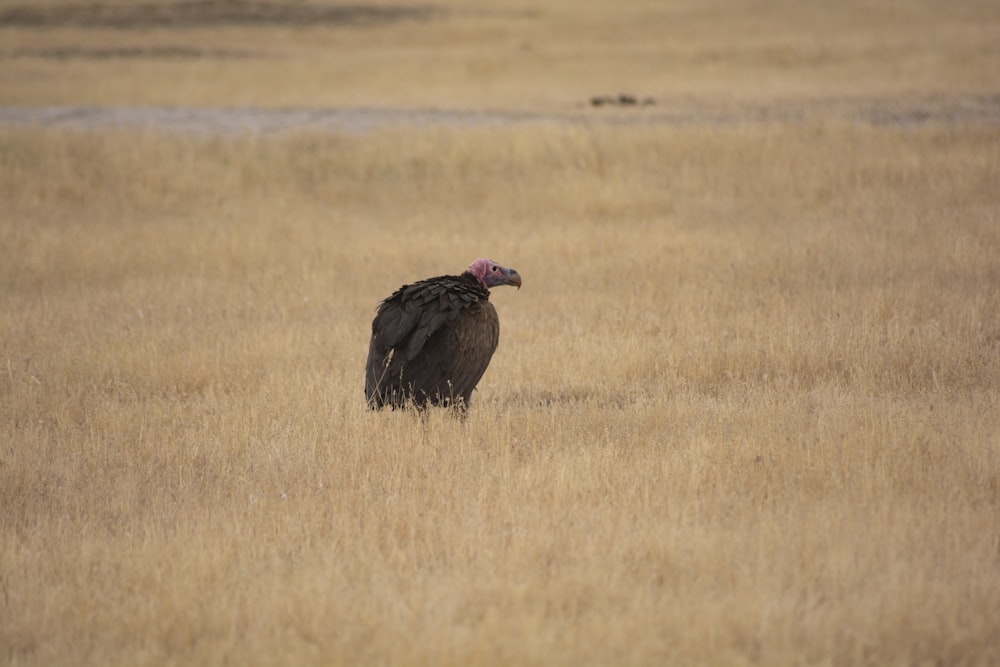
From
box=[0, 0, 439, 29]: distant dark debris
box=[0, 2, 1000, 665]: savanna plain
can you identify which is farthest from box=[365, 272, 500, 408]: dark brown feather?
box=[0, 0, 439, 29]: distant dark debris

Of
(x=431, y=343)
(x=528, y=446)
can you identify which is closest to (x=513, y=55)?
(x=431, y=343)

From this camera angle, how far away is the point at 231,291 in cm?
1372

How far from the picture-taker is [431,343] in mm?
7715

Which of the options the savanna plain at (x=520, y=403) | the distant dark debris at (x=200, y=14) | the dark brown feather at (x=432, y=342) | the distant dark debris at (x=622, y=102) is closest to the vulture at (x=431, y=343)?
the dark brown feather at (x=432, y=342)

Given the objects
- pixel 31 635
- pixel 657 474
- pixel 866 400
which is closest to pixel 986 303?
pixel 866 400

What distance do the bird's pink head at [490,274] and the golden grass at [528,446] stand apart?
3.25 ft

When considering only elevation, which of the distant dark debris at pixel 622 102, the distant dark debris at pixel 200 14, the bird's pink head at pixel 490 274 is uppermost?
the distant dark debris at pixel 200 14

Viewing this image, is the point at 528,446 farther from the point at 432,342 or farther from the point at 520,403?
the point at 520,403

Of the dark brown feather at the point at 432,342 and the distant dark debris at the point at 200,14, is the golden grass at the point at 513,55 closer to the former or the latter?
the distant dark debris at the point at 200,14

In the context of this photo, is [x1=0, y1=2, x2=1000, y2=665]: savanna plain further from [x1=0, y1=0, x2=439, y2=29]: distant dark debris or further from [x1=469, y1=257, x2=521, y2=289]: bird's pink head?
[x1=0, y1=0, x2=439, y2=29]: distant dark debris

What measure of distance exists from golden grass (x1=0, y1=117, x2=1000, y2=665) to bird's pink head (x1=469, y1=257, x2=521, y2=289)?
99cm

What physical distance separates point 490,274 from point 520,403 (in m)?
1.23

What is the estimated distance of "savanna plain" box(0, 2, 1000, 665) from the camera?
511 cm

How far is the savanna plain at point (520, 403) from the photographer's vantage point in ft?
16.8
